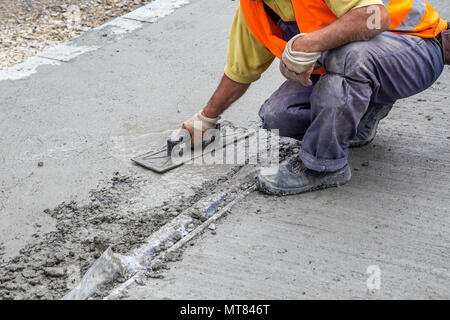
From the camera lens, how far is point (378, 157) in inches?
107

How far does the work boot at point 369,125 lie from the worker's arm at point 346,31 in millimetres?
535

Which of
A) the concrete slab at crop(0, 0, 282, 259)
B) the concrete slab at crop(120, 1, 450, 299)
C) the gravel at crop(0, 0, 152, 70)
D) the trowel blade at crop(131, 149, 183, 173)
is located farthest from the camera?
the gravel at crop(0, 0, 152, 70)

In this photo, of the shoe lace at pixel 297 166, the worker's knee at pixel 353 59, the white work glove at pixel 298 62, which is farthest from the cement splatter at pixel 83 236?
the worker's knee at pixel 353 59

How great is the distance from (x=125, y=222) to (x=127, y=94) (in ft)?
4.37

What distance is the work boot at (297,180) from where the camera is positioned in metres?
2.43

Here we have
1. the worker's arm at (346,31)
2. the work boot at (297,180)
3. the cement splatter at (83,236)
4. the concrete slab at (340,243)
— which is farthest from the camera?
the work boot at (297,180)

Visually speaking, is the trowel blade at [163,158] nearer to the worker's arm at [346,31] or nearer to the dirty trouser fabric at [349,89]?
the dirty trouser fabric at [349,89]

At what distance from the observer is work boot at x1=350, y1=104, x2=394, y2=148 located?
268 centimetres

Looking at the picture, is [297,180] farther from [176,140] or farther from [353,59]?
[176,140]

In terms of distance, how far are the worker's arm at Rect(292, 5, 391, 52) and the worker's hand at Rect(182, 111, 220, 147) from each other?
0.71 meters

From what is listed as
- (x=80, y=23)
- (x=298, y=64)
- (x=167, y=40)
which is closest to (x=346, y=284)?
(x=298, y=64)

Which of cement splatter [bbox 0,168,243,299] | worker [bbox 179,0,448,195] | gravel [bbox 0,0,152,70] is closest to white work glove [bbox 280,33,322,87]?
worker [bbox 179,0,448,195]

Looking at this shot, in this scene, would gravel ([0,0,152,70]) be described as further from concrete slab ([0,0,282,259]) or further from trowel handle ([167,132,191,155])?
trowel handle ([167,132,191,155])

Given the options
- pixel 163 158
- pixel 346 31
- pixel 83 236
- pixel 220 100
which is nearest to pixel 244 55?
pixel 220 100
